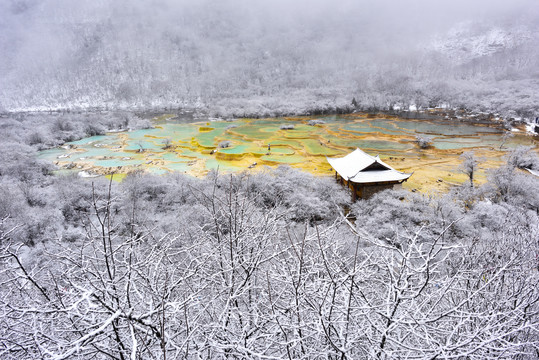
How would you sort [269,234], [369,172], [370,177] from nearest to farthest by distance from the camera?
1. [269,234]
2. [370,177]
3. [369,172]

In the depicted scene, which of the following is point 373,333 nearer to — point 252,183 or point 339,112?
point 252,183

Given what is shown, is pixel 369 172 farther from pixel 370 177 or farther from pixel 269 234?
pixel 269 234

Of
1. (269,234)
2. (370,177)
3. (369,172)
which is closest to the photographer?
(269,234)

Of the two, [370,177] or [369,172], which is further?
[369,172]

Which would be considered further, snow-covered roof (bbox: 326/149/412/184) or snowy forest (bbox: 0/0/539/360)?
snow-covered roof (bbox: 326/149/412/184)

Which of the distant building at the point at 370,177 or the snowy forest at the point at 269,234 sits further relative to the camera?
the distant building at the point at 370,177

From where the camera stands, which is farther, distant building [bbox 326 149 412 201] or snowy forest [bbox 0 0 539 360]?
distant building [bbox 326 149 412 201]

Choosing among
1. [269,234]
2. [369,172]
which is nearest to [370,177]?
[369,172]

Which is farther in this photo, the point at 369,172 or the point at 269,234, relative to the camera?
the point at 369,172

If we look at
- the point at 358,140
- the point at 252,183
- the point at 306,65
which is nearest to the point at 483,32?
the point at 306,65

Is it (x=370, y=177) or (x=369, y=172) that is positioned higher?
(x=369, y=172)

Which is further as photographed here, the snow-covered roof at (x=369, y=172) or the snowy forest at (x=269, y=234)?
the snow-covered roof at (x=369, y=172)
